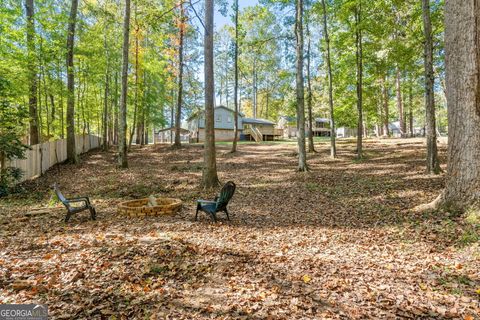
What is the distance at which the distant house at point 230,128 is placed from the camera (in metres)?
37.9

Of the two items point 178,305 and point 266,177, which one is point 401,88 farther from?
point 178,305

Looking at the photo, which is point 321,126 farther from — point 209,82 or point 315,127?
point 209,82

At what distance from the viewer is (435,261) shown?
420 centimetres

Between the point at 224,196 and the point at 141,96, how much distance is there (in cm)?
2036

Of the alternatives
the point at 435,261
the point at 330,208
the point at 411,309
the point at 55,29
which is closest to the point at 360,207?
the point at 330,208

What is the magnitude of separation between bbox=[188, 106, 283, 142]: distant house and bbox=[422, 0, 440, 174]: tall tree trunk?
28.6 meters

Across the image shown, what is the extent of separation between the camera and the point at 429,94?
9398mm

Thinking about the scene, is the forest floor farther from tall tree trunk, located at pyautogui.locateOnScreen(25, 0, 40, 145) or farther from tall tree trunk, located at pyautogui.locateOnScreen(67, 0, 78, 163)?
tall tree trunk, located at pyautogui.locateOnScreen(67, 0, 78, 163)

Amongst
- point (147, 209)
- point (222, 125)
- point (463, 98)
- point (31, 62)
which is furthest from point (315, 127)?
point (147, 209)

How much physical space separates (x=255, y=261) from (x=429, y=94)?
8.74 meters

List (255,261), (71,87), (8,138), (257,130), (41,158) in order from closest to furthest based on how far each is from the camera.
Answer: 1. (255,261)
2. (8,138)
3. (41,158)
4. (71,87)
5. (257,130)

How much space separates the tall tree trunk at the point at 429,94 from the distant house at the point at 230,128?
2857 cm

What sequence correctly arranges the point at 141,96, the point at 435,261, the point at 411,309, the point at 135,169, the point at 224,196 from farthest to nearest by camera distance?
the point at 141,96 → the point at 135,169 → the point at 224,196 → the point at 435,261 → the point at 411,309

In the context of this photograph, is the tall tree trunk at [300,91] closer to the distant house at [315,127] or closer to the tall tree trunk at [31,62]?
the tall tree trunk at [31,62]
